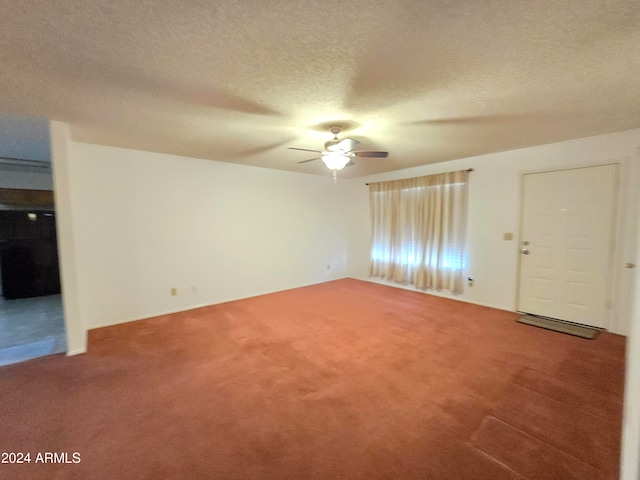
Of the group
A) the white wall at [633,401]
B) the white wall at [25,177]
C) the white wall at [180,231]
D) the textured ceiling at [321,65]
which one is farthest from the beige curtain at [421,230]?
the white wall at [25,177]

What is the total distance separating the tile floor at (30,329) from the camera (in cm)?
285

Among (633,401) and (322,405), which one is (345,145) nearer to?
(322,405)

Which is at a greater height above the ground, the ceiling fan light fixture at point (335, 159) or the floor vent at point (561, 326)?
the ceiling fan light fixture at point (335, 159)

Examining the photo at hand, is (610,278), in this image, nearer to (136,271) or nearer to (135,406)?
(135,406)

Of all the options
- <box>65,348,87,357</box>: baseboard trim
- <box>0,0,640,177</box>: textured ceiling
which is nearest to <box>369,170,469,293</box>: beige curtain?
<box>0,0,640,177</box>: textured ceiling

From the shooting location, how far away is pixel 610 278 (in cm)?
315

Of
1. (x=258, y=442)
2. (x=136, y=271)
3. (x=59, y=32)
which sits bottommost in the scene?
(x=258, y=442)

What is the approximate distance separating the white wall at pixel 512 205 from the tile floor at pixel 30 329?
5589 millimetres

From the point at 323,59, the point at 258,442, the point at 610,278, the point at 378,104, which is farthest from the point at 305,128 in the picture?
the point at 610,278

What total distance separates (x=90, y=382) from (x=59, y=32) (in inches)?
101

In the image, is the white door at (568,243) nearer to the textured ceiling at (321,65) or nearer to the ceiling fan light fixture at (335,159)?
the textured ceiling at (321,65)

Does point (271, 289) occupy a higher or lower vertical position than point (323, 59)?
lower

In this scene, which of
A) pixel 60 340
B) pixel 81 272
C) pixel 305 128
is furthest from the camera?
pixel 81 272

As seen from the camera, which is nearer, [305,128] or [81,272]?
[305,128]
